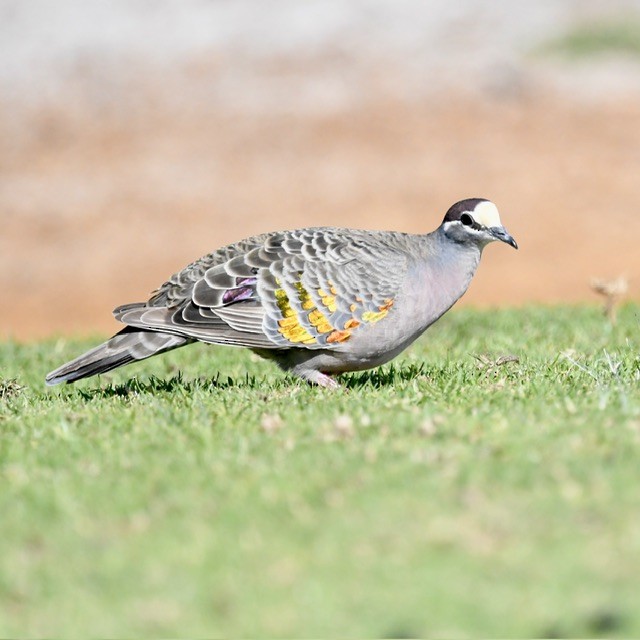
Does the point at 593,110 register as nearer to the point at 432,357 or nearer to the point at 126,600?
the point at 432,357

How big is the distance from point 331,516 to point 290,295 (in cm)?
282

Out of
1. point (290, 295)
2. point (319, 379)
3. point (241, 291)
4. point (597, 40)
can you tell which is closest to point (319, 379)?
point (319, 379)

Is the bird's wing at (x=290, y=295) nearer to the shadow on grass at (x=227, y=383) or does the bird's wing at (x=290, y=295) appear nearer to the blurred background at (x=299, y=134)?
the shadow on grass at (x=227, y=383)

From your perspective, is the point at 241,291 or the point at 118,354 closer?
the point at 241,291

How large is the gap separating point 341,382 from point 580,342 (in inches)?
86.3

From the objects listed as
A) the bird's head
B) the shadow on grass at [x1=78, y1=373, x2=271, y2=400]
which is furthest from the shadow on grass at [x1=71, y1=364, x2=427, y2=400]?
the bird's head

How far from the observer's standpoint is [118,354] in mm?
7609

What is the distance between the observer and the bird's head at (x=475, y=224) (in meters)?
7.53

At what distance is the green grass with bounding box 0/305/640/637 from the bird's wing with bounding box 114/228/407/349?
0.68m

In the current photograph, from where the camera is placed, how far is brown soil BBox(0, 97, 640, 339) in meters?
19.2

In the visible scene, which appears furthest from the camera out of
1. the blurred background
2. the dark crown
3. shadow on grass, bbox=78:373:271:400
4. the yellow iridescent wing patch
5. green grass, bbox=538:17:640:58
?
green grass, bbox=538:17:640:58

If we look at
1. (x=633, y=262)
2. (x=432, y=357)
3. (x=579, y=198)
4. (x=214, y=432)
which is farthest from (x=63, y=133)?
(x=214, y=432)

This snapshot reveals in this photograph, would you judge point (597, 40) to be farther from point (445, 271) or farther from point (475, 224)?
point (445, 271)

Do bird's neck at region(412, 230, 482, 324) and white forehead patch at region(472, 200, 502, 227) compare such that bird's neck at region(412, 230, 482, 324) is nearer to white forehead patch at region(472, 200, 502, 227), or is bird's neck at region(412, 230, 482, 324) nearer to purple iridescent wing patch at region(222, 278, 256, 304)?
white forehead patch at region(472, 200, 502, 227)
